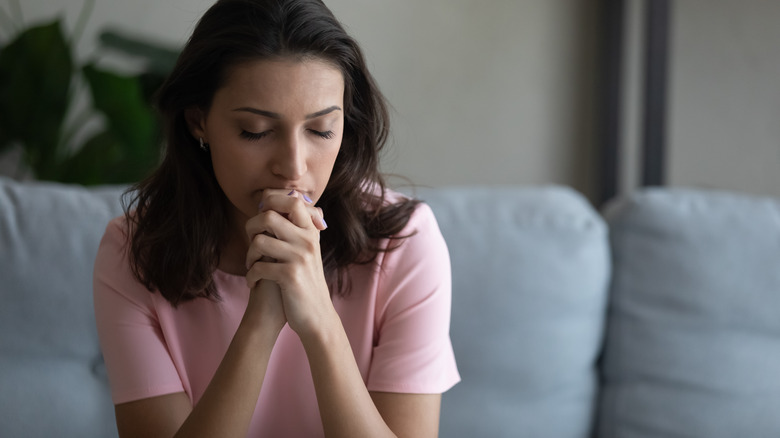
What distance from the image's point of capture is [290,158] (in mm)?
923

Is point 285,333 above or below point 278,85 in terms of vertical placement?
below

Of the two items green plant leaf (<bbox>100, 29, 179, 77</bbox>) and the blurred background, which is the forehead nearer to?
the blurred background

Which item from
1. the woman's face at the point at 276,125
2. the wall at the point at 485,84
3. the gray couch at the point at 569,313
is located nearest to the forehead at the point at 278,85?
the woman's face at the point at 276,125

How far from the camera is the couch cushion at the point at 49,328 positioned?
1287 millimetres

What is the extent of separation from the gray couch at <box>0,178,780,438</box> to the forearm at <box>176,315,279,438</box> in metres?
0.46

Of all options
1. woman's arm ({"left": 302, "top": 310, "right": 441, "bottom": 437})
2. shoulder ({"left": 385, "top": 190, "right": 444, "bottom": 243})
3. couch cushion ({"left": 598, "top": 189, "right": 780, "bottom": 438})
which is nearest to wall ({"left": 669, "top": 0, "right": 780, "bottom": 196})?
couch cushion ({"left": 598, "top": 189, "right": 780, "bottom": 438})

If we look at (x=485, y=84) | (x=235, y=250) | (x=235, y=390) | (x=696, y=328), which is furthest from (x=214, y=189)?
(x=485, y=84)

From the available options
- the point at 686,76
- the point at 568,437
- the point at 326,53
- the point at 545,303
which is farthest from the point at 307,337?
the point at 686,76

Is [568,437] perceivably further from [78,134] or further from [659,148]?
[78,134]

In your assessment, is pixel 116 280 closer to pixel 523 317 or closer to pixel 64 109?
pixel 523 317

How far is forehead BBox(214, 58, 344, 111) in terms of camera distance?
91 centimetres

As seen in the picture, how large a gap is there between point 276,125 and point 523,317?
702mm

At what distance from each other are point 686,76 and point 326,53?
1886 millimetres

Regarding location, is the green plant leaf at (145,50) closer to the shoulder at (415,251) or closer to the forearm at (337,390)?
the shoulder at (415,251)
